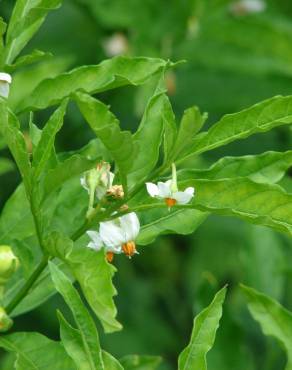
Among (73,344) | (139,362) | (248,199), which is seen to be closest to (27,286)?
(73,344)

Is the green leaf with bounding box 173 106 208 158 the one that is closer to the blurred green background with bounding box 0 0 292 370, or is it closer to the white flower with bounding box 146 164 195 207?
the white flower with bounding box 146 164 195 207

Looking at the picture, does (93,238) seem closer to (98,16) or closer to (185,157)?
(185,157)

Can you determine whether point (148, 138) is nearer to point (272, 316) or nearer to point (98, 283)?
point (98, 283)

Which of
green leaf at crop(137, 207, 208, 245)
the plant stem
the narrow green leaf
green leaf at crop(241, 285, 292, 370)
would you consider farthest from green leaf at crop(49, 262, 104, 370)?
green leaf at crop(241, 285, 292, 370)

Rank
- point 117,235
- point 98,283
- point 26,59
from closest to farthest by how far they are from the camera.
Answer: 1. point 98,283
2. point 117,235
3. point 26,59

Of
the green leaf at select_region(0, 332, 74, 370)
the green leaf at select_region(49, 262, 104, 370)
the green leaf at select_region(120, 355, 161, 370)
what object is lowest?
the green leaf at select_region(120, 355, 161, 370)

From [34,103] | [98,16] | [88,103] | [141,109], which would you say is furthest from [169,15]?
[88,103]

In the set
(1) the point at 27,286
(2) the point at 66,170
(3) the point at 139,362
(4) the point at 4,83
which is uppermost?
(4) the point at 4,83
